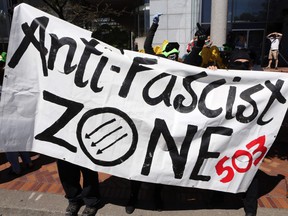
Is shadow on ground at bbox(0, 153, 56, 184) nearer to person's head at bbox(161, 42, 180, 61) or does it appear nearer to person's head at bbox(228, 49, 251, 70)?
person's head at bbox(161, 42, 180, 61)

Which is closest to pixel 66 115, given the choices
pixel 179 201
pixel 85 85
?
pixel 85 85

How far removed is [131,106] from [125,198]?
1.29 m

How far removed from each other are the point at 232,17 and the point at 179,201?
13.8 meters

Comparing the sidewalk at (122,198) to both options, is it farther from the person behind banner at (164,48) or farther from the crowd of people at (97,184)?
the person behind banner at (164,48)

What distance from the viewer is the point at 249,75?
2850 millimetres

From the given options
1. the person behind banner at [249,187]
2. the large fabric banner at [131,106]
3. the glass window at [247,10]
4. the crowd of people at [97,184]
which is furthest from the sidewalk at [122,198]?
the glass window at [247,10]

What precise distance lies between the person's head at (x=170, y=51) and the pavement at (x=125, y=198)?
59.0 inches

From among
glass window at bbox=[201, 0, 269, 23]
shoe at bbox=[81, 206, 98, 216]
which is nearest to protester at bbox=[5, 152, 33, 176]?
shoe at bbox=[81, 206, 98, 216]

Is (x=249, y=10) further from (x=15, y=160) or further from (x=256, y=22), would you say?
(x=15, y=160)

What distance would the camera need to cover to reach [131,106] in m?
2.86

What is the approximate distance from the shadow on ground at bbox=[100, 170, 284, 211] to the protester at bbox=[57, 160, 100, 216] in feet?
0.99

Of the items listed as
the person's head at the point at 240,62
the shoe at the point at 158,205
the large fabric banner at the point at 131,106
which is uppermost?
the person's head at the point at 240,62

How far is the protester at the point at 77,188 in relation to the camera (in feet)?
10.3

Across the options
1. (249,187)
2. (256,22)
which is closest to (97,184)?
(249,187)
